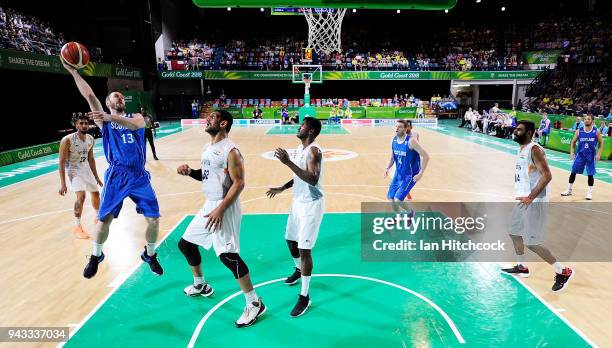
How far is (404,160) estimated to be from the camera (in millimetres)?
6367

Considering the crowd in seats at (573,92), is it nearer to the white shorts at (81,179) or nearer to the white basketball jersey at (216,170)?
the white basketball jersey at (216,170)

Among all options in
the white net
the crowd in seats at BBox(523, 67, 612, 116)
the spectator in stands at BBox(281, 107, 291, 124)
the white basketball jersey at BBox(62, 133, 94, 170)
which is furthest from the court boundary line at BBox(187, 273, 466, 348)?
the spectator in stands at BBox(281, 107, 291, 124)

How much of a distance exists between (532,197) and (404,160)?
88.2 inches

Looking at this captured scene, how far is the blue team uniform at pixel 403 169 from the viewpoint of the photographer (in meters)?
6.32

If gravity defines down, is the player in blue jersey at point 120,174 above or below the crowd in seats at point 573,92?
below

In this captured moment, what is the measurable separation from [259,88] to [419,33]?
1640 centimetres

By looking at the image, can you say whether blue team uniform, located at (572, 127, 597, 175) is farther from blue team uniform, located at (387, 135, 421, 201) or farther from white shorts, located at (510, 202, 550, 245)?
white shorts, located at (510, 202, 550, 245)

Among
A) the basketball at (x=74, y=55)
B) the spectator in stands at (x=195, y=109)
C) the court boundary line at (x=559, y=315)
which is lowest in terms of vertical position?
the court boundary line at (x=559, y=315)

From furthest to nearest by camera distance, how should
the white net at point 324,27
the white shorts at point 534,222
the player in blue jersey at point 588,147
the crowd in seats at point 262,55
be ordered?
the crowd in seats at point 262,55 → the white net at point 324,27 → the player in blue jersey at point 588,147 → the white shorts at point 534,222

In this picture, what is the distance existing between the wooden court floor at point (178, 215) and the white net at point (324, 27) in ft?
14.6

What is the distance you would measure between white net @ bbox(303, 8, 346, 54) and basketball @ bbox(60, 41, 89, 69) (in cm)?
1162

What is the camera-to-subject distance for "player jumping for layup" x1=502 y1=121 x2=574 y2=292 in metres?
4.43

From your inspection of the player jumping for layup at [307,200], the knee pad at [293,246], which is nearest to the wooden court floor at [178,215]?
the knee pad at [293,246]

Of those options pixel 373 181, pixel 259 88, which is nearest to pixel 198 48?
pixel 259 88
